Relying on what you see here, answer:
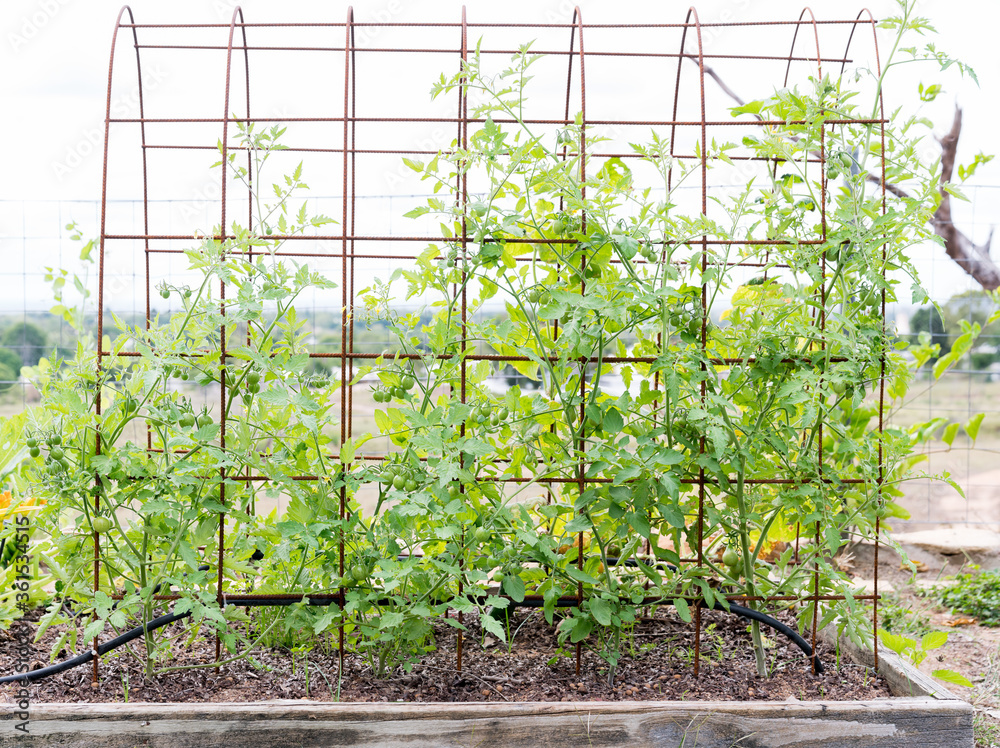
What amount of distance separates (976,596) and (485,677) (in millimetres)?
2696

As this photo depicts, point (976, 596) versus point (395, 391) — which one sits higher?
point (395, 391)

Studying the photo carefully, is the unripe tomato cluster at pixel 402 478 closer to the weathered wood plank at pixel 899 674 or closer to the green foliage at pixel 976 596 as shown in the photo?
the weathered wood plank at pixel 899 674

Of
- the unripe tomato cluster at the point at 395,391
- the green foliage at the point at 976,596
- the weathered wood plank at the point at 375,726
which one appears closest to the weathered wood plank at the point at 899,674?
the weathered wood plank at the point at 375,726

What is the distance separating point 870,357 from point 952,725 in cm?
110

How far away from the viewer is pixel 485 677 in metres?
2.42

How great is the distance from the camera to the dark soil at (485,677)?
2322 mm

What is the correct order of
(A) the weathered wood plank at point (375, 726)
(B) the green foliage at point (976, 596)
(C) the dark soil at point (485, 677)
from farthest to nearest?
(B) the green foliage at point (976, 596) → (C) the dark soil at point (485, 677) → (A) the weathered wood plank at point (375, 726)

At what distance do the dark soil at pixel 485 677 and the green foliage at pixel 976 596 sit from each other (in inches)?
57.5

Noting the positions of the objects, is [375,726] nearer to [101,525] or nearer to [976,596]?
[101,525]

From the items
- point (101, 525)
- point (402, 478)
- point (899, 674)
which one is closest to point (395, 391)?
point (402, 478)

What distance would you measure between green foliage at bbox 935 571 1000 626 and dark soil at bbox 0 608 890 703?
146 centimetres

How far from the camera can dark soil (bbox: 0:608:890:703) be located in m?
2.32

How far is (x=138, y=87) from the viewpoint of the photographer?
273 cm

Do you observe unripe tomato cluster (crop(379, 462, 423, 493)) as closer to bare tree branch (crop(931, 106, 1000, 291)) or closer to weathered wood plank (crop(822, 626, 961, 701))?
weathered wood plank (crop(822, 626, 961, 701))
